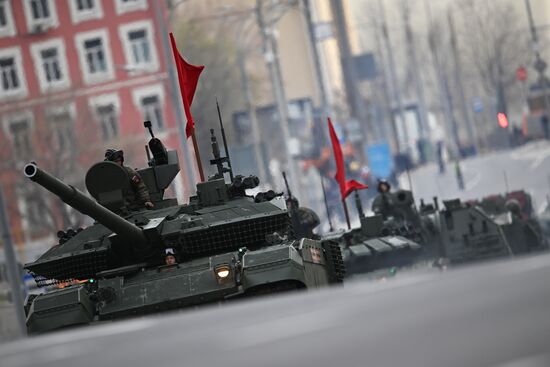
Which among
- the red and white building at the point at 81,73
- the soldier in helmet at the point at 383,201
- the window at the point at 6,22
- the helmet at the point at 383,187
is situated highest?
the window at the point at 6,22

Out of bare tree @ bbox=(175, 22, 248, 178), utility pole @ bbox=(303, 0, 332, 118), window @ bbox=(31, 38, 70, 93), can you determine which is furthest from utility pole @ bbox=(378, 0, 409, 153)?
window @ bbox=(31, 38, 70, 93)

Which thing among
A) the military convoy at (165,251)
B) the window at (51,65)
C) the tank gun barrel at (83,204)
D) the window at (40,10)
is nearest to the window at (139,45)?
the window at (51,65)

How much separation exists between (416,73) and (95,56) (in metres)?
35.4

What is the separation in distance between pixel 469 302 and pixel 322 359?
636 mm

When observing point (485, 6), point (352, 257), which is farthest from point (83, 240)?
point (485, 6)

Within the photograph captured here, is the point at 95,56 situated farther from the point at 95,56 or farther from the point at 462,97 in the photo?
the point at 462,97

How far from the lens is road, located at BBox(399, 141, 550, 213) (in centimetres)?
3994

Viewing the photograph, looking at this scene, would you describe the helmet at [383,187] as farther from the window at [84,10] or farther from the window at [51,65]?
the window at [84,10]

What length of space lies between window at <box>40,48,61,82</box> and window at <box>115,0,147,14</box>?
2.98 metres

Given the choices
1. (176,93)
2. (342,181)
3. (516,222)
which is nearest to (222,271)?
(342,181)

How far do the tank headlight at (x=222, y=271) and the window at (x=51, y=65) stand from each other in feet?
93.4

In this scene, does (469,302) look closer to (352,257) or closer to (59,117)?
(352,257)

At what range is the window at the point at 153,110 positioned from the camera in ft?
144

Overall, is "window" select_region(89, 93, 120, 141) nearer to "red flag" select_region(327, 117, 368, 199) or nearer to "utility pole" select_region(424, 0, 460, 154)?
"red flag" select_region(327, 117, 368, 199)
